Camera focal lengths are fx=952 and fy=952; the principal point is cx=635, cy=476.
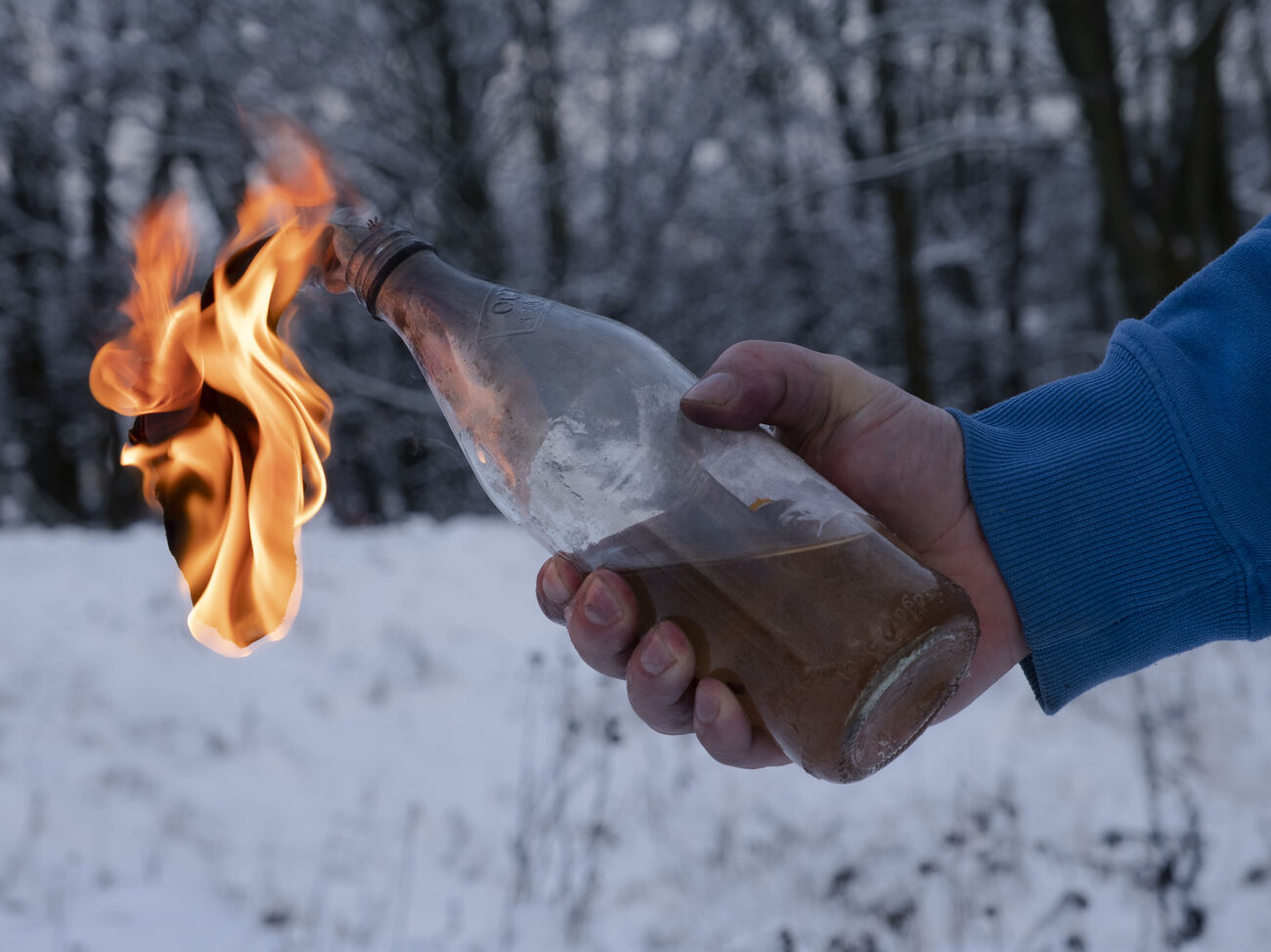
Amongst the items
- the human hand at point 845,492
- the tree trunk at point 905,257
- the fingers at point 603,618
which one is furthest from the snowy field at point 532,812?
the tree trunk at point 905,257

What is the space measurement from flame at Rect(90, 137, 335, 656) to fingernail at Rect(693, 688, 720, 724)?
2.00 feet

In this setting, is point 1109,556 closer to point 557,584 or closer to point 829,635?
point 829,635

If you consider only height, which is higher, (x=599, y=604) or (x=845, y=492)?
(x=599, y=604)

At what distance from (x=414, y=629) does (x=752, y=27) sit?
8925mm

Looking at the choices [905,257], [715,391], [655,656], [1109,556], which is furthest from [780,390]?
[905,257]

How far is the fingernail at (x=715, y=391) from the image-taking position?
4.23 feet

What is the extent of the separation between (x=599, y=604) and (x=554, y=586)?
0.19 m

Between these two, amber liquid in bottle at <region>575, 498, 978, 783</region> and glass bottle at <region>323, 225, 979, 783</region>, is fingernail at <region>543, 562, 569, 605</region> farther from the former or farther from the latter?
amber liquid in bottle at <region>575, 498, 978, 783</region>

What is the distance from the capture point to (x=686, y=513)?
123cm

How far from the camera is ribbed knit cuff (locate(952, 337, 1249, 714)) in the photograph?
59.0 inches

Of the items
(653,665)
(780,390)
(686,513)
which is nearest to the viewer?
(686,513)

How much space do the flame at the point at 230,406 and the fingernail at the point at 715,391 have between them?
22.5 inches

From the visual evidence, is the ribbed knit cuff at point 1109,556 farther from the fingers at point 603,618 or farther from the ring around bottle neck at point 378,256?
the ring around bottle neck at point 378,256

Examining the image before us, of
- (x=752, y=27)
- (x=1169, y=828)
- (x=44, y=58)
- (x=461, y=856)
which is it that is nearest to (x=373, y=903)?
(x=461, y=856)
